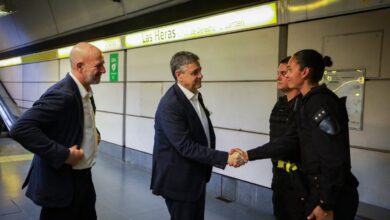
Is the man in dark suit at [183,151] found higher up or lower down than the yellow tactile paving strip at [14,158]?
higher up

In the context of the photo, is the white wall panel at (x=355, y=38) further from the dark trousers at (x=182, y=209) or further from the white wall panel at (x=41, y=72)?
the white wall panel at (x=41, y=72)

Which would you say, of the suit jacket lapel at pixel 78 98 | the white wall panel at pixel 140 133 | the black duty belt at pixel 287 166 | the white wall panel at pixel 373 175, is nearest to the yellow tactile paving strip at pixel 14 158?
the white wall panel at pixel 140 133

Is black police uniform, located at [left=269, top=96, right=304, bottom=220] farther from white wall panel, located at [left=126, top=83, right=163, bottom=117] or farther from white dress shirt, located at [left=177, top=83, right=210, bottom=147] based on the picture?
white wall panel, located at [left=126, top=83, right=163, bottom=117]

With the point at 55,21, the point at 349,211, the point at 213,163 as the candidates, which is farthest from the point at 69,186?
the point at 55,21

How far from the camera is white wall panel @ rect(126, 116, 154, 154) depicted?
5773 mm

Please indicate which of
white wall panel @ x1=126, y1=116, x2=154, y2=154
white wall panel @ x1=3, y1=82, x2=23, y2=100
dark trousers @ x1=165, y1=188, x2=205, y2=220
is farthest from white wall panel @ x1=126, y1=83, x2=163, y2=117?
white wall panel @ x1=3, y1=82, x2=23, y2=100

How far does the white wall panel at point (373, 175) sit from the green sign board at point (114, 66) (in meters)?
4.70

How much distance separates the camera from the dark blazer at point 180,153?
6.54ft

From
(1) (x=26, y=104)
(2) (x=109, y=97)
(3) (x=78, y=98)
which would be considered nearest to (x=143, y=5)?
(2) (x=109, y=97)

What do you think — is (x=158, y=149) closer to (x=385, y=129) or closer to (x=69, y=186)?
(x=69, y=186)

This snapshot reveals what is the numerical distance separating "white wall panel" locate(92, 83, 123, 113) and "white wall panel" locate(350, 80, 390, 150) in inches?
180

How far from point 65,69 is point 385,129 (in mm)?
7395

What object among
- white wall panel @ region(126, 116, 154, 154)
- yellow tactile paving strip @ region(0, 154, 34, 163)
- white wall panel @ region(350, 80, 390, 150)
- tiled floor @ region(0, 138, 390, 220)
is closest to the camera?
white wall panel @ region(350, 80, 390, 150)

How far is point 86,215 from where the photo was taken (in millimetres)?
2082
